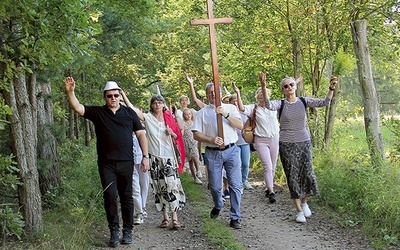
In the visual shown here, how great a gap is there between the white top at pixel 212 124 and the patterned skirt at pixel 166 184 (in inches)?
28.0

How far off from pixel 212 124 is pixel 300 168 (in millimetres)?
1553

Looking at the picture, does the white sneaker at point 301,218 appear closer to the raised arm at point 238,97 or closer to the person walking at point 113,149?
the raised arm at point 238,97

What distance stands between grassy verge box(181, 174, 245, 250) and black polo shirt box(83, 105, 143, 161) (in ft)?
5.22

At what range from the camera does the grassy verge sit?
6.74m

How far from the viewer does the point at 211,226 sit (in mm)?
7684

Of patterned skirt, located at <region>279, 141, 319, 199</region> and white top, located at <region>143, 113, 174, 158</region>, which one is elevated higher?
white top, located at <region>143, 113, 174, 158</region>

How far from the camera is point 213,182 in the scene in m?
7.77

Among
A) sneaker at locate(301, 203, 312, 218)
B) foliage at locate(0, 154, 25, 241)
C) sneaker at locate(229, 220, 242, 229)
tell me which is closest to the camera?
foliage at locate(0, 154, 25, 241)

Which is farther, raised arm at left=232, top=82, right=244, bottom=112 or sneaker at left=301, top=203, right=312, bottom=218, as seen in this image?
raised arm at left=232, top=82, right=244, bottom=112

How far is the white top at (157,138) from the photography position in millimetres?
8031

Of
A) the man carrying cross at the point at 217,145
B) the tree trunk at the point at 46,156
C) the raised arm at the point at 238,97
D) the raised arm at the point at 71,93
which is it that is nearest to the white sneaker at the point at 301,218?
the man carrying cross at the point at 217,145

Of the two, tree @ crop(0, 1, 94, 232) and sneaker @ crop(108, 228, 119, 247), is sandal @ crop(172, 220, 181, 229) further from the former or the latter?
tree @ crop(0, 1, 94, 232)

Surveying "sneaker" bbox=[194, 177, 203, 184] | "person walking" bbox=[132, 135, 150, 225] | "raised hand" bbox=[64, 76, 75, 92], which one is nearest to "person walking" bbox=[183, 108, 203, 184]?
"sneaker" bbox=[194, 177, 203, 184]

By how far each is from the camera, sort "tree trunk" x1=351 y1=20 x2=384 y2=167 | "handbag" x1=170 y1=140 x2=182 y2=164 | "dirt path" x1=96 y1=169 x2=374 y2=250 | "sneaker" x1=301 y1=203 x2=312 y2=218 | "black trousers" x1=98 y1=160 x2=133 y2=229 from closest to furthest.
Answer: "black trousers" x1=98 y1=160 x2=133 y2=229 < "dirt path" x1=96 y1=169 x2=374 y2=250 < "sneaker" x1=301 y1=203 x2=312 y2=218 < "handbag" x1=170 y1=140 x2=182 y2=164 < "tree trunk" x1=351 y1=20 x2=384 y2=167
